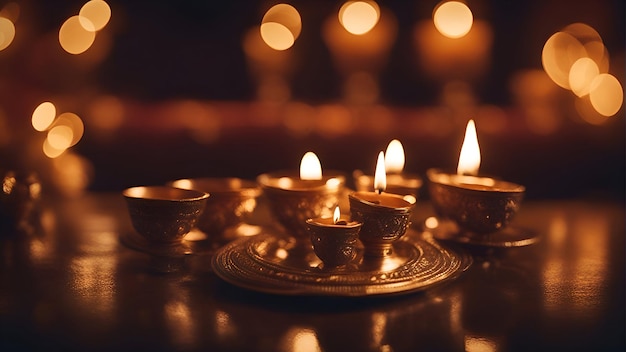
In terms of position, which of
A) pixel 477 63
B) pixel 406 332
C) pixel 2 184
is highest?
pixel 477 63

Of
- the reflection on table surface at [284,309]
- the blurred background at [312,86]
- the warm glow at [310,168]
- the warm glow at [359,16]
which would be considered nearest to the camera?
the reflection on table surface at [284,309]

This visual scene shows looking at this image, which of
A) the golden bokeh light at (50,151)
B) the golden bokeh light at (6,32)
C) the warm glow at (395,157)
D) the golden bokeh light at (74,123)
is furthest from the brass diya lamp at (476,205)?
the golden bokeh light at (74,123)

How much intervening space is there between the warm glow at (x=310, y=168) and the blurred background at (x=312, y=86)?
1162 mm

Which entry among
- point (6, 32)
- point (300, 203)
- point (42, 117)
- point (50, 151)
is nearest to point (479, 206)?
point (300, 203)

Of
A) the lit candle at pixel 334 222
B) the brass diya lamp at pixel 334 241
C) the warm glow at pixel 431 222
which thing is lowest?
the warm glow at pixel 431 222

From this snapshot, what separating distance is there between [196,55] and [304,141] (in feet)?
6.32

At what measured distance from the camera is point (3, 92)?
2.79 m

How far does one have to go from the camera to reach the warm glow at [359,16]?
516 cm

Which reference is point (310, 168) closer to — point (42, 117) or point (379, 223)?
point (379, 223)

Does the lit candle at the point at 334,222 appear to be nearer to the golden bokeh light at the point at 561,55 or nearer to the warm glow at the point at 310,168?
the warm glow at the point at 310,168

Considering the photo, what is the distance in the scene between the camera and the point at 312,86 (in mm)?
5211

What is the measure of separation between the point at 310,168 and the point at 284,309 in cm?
42

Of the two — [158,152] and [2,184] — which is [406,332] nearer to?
[2,184]

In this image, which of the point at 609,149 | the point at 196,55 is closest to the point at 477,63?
the point at 609,149
